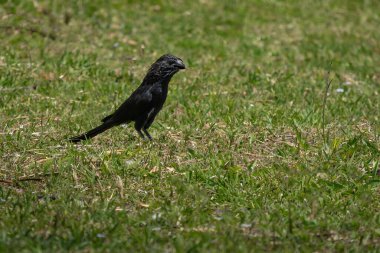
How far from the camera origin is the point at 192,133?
7.58 m

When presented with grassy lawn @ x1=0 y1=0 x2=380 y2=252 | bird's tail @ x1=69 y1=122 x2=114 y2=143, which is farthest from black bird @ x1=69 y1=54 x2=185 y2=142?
grassy lawn @ x1=0 y1=0 x2=380 y2=252

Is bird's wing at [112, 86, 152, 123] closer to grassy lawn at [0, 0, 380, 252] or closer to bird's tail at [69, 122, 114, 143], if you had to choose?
bird's tail at [69, 122, 114, 143]

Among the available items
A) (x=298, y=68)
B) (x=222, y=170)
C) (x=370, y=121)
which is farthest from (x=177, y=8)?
(x=222, y=170)

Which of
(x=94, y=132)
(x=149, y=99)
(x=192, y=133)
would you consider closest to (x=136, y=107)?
(x=149, y=99)

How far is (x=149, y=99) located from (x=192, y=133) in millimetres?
569

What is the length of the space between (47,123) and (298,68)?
4201 mm

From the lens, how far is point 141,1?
13.3 m

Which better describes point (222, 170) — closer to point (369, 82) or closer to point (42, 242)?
point (42, 242)

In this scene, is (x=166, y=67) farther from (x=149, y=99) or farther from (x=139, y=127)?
(x=139, y=127)

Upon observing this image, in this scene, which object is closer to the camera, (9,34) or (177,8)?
(9,34)

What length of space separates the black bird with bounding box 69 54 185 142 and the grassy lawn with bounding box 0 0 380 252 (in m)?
0.22

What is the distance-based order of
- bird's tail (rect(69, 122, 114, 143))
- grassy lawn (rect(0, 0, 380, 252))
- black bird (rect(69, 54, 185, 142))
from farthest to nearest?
black bird (rect(69, 54, 185, 142)) → bird's tail (rect(69, 122, 114, 143)) → grassy lawn (rect(0, 0, 380, 252))

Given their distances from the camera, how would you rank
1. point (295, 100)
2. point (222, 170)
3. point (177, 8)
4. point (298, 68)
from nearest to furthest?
point (222, 170)
point (295, 100)
point (298, 68)
point (177, 8)

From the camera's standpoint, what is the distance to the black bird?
736cm
